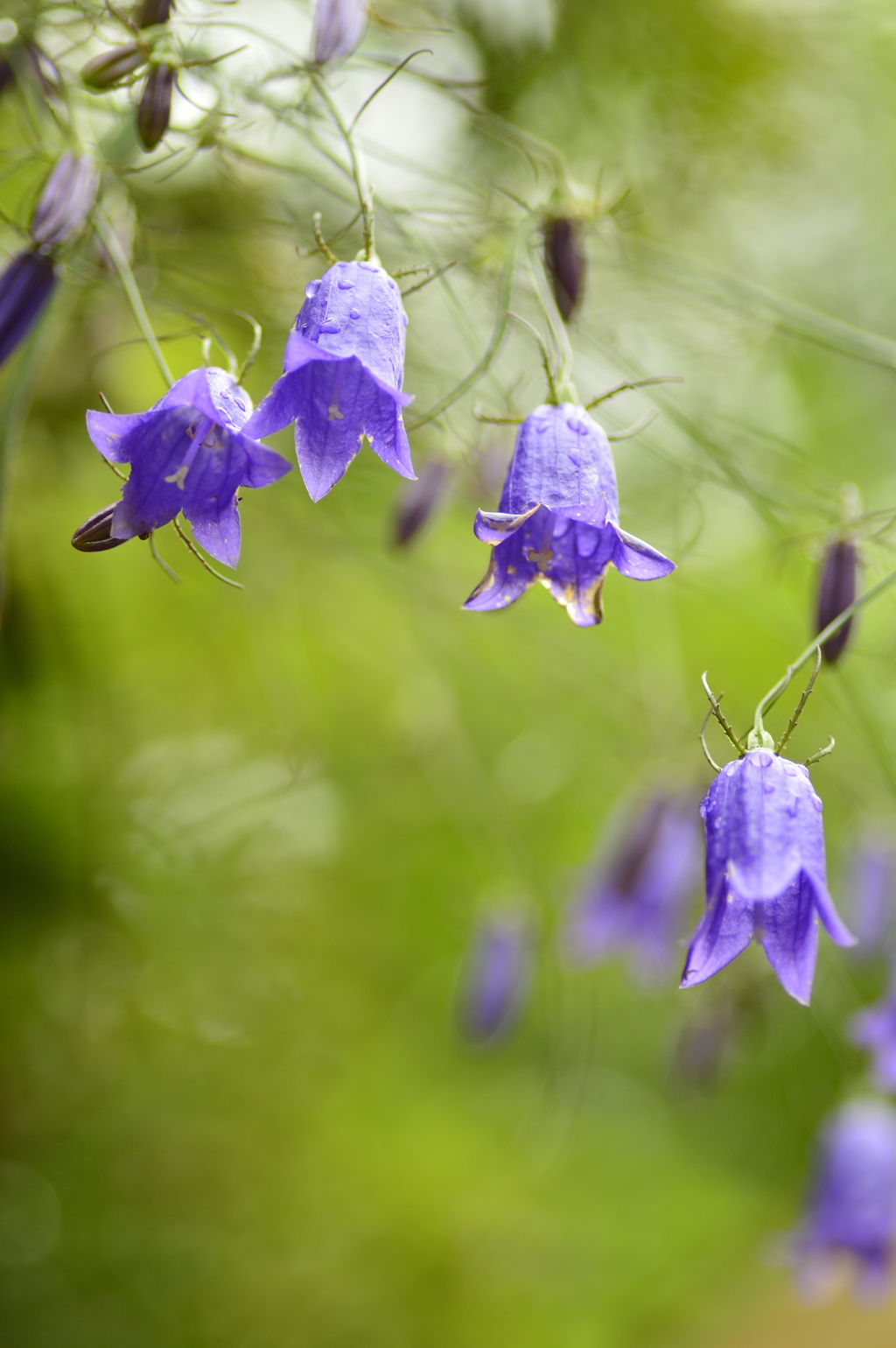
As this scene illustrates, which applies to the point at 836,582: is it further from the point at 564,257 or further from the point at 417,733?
the point at 417,733

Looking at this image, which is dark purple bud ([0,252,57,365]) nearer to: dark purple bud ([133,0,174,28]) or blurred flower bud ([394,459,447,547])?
dark purple bud ([133,0,174,28])

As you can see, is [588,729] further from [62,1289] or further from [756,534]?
[62,1289]

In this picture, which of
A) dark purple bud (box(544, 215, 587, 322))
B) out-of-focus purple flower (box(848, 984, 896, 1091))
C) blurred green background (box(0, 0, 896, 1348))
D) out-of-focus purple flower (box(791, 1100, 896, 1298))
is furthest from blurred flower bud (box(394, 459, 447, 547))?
out-of-focus purple flower (box(791, 1100, 896, 1298))

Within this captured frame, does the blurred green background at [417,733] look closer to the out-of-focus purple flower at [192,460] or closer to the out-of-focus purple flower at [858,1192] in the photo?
the out-of-focus purple flower at [858,1192]

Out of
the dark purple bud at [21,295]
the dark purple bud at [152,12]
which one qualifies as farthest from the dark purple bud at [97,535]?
the dark purple bud at [152,12]

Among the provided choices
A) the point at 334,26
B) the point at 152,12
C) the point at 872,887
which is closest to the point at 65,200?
the point at 152,12
